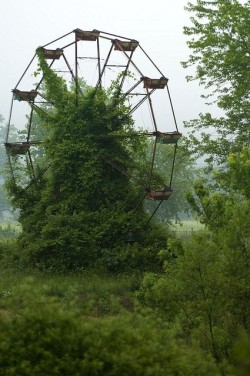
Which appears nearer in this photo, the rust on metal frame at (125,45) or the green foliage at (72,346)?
the green foliage at (72,346)

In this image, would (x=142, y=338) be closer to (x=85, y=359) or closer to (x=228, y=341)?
(x=85, y=359)

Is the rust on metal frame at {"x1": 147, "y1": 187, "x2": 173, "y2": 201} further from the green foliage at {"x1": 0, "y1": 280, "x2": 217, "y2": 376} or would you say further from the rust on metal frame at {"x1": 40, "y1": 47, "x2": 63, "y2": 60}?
the green foliage at {"x1": 0, "y1": 280, "x2": 217, "y2": 376}

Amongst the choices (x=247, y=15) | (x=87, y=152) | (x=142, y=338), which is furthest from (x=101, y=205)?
(x=142, y=338)

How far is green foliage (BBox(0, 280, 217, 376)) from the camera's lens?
6.02 meters

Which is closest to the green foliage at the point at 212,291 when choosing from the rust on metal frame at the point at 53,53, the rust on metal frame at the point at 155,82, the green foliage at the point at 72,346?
the green foliage at the point at 72,346

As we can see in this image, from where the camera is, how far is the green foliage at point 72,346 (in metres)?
6.02

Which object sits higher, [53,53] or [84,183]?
[53,53]

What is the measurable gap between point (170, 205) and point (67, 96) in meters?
32.5

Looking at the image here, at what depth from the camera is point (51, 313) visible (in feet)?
20.4

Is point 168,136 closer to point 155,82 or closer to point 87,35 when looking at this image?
point 155,82

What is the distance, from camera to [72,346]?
242 inches

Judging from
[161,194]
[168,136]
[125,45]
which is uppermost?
[125,45]

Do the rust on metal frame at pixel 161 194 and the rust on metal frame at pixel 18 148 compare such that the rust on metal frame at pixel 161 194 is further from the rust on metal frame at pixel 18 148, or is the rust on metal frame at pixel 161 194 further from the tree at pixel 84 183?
the rust on metal frame at pixel 18 148

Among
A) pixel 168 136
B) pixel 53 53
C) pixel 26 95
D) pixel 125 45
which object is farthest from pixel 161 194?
pixel 53 53
